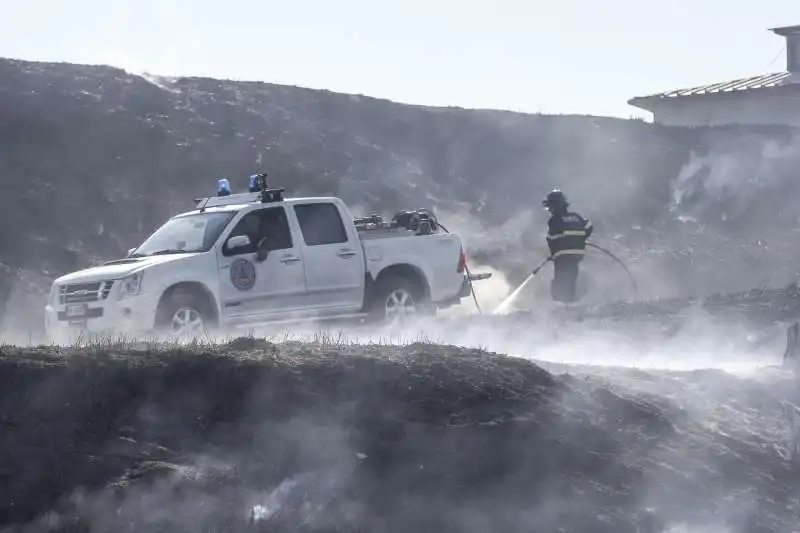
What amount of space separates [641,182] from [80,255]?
17.9m

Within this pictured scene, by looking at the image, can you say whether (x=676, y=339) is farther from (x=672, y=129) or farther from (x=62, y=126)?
(x=672, y=129)

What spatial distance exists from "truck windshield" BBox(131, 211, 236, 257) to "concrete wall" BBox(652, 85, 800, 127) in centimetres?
2807

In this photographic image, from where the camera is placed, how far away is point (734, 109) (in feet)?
140

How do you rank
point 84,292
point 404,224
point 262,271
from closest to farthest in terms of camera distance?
point 84,292 → point 262,271 → point 404,224

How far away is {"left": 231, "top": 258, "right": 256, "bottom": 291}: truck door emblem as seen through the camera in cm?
1575

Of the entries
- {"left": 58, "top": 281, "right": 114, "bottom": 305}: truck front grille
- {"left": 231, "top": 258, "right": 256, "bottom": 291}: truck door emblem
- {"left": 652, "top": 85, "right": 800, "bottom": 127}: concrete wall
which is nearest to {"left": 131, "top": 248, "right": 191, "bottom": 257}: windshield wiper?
{"left": 231, "top": 258, "right": 256, "bottom": 291}: truck door emblem

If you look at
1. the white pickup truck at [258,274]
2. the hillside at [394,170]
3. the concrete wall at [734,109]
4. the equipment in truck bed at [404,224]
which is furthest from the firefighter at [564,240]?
the concrete wall at [734,109]

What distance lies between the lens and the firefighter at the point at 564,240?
761 inches

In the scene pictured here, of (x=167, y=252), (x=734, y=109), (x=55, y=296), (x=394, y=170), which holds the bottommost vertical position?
(x=55, y=296)

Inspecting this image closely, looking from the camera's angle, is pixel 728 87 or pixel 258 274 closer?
pixel 258 274

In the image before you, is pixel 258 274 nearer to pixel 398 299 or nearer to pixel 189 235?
pixel 189 235

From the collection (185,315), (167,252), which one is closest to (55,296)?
(167,252)

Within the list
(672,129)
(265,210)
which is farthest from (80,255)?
(672,129)

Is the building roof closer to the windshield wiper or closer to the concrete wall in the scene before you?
the concrete wall
